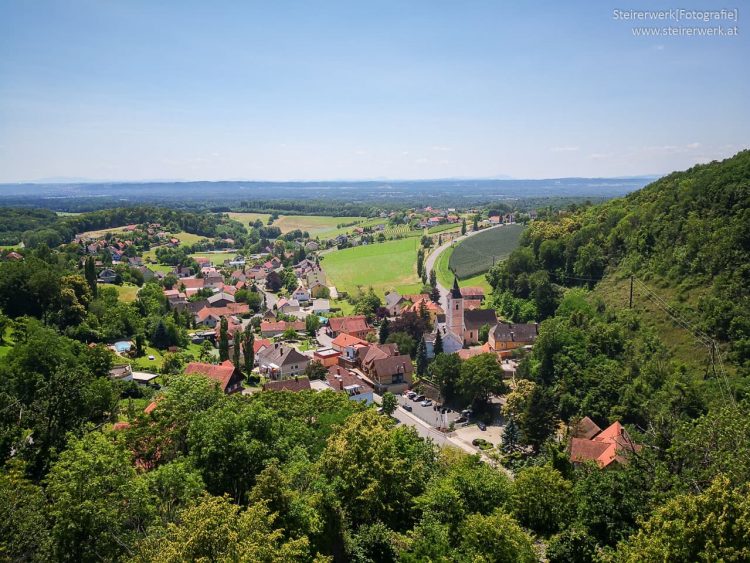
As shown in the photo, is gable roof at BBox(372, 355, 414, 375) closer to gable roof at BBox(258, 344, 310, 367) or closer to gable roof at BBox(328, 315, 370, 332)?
gable roof at BBox(258, 344, 310, 367)

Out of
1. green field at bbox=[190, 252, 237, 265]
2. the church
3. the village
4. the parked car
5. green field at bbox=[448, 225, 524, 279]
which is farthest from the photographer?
green field at bbox=[190, 252, 237, 265]

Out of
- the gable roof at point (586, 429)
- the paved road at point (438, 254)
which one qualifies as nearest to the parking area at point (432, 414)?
the gable roof at point (586, 429)

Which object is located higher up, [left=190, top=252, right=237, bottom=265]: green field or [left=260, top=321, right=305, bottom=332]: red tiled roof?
[left=190, top=252, right=237, bottom=265]: green field

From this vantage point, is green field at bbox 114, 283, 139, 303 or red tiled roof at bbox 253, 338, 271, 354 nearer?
red tiled roof at bbox 253, 338, 271, 354

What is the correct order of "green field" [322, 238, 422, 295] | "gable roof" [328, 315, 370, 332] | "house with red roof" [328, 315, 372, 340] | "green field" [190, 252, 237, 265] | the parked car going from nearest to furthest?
the parked car < "house with red roof" [328, 315, 372, 340] < "gable roof" [328, 315, 370, 332] < "green field" [322, 238, 422, 295] < "green field" [190, 252, 237, 265]

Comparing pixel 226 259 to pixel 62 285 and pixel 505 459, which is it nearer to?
pixel 62 285

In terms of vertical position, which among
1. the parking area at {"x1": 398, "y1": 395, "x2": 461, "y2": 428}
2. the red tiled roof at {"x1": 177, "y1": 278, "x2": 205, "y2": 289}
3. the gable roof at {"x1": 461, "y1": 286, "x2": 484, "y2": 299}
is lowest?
the parking area at {"x1": 398, "y1": 395, "x2": 461, "y2": 428}

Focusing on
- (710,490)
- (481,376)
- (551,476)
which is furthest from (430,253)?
(710,490)

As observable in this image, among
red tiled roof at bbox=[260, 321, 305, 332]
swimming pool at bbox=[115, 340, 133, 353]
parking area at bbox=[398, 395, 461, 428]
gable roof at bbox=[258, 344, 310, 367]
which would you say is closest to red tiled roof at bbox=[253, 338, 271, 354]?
gable roof at bbox=[258, 344, 310, 367]
